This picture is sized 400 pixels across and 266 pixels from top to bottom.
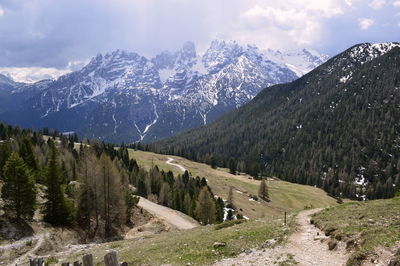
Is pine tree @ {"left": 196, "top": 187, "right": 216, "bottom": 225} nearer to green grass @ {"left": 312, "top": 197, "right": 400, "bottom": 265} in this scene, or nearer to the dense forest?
the dense forest

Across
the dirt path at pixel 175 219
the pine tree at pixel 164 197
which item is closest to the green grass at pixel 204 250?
the dirt path at pixel 175 219

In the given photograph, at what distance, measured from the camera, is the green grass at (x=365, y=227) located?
1877 centimetres

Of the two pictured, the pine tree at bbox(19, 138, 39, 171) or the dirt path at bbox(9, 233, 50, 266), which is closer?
the dirt path at bbox(9, 233, 50, 266)

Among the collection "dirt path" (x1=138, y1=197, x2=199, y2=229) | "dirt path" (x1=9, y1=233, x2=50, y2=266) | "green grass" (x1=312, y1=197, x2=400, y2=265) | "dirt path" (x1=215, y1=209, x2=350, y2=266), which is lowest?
"dirt path" (x1=138, y1=197, x2=199, y2=229)

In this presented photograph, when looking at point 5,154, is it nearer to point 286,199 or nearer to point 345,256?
point 345,256

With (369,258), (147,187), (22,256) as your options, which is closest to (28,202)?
(22,256)

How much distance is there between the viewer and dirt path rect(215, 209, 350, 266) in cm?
2005

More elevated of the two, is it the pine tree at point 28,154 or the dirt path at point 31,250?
the pine tree at point 28,154

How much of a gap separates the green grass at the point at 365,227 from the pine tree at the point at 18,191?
3881cm

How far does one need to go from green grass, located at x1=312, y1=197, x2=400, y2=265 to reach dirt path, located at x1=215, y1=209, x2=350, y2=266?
105cm

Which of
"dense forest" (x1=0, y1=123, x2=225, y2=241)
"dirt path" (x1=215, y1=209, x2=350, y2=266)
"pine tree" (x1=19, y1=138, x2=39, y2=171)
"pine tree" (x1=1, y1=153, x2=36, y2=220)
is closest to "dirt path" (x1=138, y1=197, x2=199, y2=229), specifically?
"dense forest" (x1=0, y1=123, x2=225, y2=241)

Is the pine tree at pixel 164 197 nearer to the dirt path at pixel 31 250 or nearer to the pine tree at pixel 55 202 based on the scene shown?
the pine tree at pixel 55 202

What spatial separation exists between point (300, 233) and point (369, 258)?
10.3 m

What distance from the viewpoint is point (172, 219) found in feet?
246
